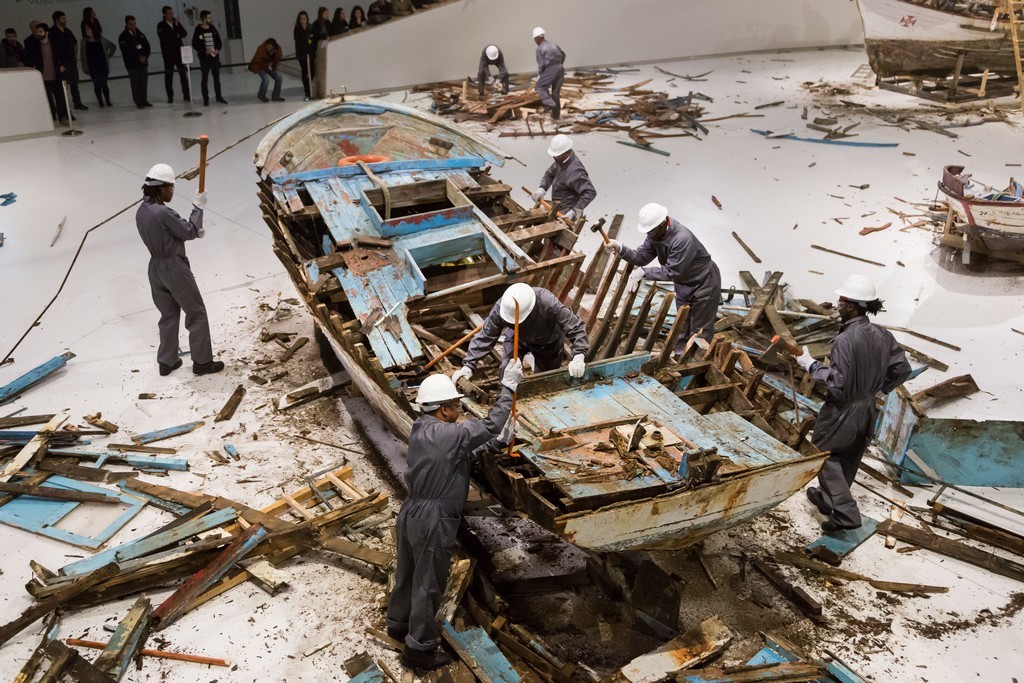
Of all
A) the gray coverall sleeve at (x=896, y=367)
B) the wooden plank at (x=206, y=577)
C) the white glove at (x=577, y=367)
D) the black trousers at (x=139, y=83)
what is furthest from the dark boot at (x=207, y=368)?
the black trousers at (x=139, y=83)

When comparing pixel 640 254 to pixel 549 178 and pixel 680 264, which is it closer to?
pixel 680 264

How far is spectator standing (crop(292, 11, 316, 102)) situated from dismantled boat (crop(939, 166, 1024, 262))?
1180cm

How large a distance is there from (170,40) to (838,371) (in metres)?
14.2

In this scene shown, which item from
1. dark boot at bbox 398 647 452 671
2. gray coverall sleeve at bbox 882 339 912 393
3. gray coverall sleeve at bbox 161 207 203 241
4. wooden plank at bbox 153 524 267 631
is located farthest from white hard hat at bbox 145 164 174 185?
gray coverall sleeve at bbox 882 339 912 393

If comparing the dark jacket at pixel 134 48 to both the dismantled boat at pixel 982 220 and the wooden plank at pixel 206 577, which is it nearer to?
the wooden plank at pixel 206 577

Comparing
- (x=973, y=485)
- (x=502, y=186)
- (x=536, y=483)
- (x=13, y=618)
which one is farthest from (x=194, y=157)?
(x=973, y=485)

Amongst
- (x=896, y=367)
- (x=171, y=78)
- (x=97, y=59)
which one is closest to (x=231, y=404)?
(x=896, y=367)

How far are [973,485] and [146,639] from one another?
20.8 ft

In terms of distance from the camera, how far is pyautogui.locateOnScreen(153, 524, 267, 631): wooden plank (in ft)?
17.6

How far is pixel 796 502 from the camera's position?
21.9 feet

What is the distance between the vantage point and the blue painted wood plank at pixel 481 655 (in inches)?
191

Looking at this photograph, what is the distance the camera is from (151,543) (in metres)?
5.79

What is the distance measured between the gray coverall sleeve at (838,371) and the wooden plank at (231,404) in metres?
5.01

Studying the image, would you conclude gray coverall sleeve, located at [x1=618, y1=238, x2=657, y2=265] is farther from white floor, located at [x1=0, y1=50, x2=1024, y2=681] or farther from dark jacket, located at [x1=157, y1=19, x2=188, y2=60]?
dark jacket, located at [x1=157, y1=19, x2=188, y2=60]
